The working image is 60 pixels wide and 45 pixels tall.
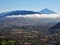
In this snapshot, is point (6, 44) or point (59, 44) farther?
point (59, 44)

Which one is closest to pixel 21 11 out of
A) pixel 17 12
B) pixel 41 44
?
pixel 17 12

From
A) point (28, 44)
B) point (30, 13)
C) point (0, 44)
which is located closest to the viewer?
point (0, 44)

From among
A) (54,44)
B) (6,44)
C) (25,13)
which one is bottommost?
(25,13)

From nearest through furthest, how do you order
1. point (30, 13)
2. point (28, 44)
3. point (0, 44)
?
point (0, 44) < point (28, 44) < point (30, 13)

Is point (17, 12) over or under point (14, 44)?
under

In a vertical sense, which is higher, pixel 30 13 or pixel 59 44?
pixel 59 44

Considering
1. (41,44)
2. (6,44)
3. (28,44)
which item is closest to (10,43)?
(6,44)

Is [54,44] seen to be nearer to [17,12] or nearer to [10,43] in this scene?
[10,43]

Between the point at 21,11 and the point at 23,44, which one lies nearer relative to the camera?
the point at 23,44

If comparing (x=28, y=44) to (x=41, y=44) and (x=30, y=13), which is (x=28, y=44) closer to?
(x=41, y=44)
